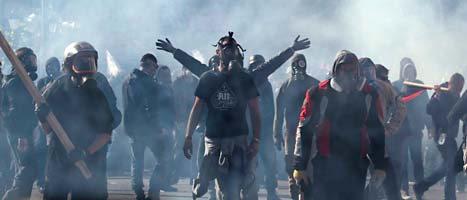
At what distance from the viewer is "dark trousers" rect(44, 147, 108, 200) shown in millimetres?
7586

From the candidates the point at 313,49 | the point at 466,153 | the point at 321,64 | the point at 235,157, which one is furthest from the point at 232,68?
the point at 313,49

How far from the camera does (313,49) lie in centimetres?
2319

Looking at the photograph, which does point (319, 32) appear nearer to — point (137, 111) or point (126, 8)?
point (126, 8)

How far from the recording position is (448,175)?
444 inches

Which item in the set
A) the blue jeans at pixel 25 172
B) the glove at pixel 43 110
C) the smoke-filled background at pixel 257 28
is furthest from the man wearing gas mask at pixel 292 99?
the smoke-filled background at pixel 257 28

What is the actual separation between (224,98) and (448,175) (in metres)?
3.76

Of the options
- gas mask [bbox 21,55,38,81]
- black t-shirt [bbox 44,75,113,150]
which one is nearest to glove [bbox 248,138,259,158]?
black t-shirt [bbox 44,75,113,150]

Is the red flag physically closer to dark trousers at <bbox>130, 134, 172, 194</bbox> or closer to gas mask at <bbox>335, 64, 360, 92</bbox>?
dark trousers at <bbox>130, 134, 172, 194</bbox>

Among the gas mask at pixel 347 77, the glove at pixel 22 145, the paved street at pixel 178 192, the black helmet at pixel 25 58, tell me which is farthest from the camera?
the paved street at pixel 178 192

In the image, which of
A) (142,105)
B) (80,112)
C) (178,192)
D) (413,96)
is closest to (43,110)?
(80,112)

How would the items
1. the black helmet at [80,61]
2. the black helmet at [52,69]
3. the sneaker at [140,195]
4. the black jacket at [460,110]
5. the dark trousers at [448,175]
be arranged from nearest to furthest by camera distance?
the black helmet at [80,61] → the black jacket at [460,110] → the dark trousers at [448,175] → the sneaker at [140,195] → the black helmet at [52,69]

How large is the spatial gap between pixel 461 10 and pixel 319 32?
3.66m

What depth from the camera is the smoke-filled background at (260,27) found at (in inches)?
823

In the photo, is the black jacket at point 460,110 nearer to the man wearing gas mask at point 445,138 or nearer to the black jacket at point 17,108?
the man wearing gas mask at point 445,138
